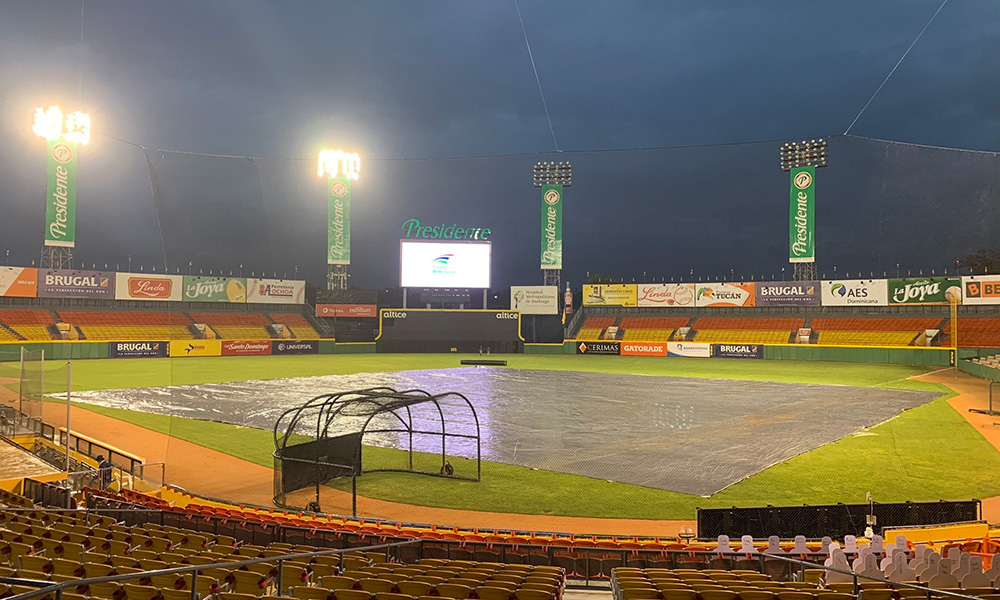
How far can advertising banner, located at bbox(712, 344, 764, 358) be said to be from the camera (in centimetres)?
5837

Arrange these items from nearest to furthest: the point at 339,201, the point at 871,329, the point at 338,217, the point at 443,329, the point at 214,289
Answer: the point at 871,329, the point at 443,329, the point at 339,201, the point at 338,217, the point at 214,289

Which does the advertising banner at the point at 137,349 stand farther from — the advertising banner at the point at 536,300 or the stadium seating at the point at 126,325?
the advertising banner at the point at 536,300

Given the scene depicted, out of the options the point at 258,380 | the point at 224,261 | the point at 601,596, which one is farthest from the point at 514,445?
the point at 258,380

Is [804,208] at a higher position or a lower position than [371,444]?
higher

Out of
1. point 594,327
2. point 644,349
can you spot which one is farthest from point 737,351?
point 594,327

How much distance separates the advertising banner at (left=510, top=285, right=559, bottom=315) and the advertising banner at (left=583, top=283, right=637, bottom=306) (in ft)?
20.7

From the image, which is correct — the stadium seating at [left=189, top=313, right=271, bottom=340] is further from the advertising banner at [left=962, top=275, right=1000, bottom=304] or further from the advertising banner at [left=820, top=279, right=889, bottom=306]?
the advertising banner at [left=962, top=275, right=1000, bottom=304]

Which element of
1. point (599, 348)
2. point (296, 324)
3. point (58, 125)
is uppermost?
point (58, 125)

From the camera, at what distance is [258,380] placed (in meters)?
36.1

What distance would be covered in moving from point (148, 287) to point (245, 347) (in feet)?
35.8

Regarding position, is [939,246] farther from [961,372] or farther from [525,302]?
[525,302]

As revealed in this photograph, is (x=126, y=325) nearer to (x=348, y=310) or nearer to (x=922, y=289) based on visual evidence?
(x=348, y=310)

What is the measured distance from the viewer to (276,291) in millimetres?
67750

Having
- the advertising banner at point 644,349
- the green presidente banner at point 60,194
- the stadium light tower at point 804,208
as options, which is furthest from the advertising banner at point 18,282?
the stadium light tower at point 804,208
